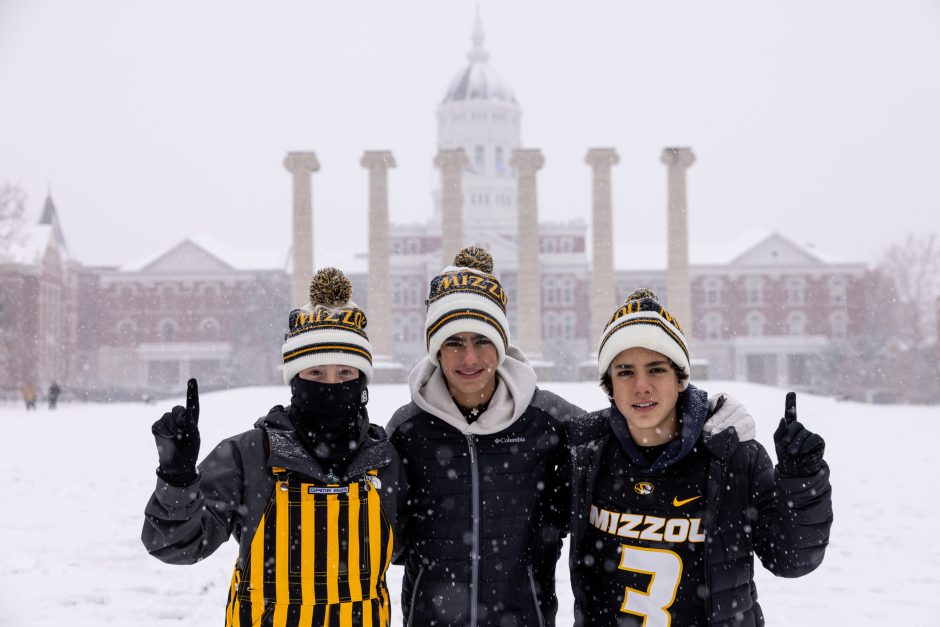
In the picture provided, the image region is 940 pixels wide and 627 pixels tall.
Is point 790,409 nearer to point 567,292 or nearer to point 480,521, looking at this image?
point 480,521

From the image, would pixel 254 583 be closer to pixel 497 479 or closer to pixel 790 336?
pixel 497 479

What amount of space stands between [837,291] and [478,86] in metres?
42.7

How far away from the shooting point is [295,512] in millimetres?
3330

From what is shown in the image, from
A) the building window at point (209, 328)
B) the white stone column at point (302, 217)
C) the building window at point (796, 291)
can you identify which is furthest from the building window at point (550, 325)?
the white stone column at point (302, 217)

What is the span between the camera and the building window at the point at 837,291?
63.0 meters

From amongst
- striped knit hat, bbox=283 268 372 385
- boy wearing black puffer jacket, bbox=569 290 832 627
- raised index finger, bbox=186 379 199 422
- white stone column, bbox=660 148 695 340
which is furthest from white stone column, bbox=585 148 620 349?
raised index finger, bbox=186 379 199 422

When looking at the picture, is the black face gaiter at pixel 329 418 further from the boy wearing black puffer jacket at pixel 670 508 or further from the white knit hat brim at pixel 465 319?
the boy wearing black puffer jacket at pixel 670 508

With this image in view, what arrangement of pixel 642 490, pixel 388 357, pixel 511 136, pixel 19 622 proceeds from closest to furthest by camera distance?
pixel 642 490, pixel 19 622, pixel 388 357, pixel 511 136

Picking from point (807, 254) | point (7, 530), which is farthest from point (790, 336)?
point (7, 530)

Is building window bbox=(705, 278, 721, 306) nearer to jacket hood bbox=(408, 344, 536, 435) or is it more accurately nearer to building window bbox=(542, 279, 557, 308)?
building window bbox=(542, 279, 557, 308)

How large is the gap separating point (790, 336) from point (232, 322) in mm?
44611

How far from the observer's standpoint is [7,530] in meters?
9.23

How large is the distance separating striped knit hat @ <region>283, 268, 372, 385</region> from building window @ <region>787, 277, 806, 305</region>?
2549 inches

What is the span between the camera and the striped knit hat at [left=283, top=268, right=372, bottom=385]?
3600 millimetres
